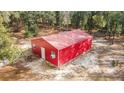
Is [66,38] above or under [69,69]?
above

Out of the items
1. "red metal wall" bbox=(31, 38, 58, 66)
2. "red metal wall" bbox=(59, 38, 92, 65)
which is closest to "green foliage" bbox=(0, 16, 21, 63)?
"red metal wall" bbox=(31, 38, 58, 66)

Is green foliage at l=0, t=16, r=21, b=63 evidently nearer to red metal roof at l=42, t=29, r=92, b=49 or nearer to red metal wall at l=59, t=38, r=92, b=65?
red metal roof at l=42, t=29, r=92, b=49

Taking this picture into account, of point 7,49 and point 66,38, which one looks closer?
point 7,49

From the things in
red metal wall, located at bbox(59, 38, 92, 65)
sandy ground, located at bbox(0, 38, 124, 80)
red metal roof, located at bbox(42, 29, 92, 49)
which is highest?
red metal roof, located at bbox(42, 29, 92, 49)

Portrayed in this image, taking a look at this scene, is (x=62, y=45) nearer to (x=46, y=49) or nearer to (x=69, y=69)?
(x=46, y=49)

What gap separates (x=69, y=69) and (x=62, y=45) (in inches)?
19.3

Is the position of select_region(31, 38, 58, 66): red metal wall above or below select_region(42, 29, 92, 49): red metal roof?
below

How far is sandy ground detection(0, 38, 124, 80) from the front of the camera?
19.6ft

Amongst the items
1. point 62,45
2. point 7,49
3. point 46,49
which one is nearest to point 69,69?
point 62,45

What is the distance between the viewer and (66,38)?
237 inches

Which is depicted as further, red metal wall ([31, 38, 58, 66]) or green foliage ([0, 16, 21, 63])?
red metal wall ([31, 38, 58, 66])

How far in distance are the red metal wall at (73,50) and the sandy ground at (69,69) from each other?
0.40ft

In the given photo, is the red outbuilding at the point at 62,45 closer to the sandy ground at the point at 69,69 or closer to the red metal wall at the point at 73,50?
the red metal wall at the point at 73,50
